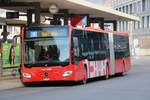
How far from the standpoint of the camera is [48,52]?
20047 mm

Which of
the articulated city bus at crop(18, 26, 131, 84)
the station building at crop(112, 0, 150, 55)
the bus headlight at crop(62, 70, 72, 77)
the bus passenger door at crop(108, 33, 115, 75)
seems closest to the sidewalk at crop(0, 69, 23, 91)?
the articulated city bus at crop(18, 26, 131, 84)

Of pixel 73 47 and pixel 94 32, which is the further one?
pixel 94 32

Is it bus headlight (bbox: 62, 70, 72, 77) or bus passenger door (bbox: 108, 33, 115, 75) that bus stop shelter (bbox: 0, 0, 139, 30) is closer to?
bus passenger door (bbox: 108, 33, 115, 75)

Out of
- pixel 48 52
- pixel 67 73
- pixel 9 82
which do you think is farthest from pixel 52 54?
pixel 9 82

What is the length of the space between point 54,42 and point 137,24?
9026cm

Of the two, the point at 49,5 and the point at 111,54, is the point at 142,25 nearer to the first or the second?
the point at 49,5

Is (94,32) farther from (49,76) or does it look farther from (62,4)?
(62,4)

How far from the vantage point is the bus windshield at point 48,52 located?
2000cm

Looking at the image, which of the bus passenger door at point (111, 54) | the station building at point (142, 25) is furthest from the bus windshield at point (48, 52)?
the station building at point (142, 25)

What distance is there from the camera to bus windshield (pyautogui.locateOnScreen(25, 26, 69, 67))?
787 inches

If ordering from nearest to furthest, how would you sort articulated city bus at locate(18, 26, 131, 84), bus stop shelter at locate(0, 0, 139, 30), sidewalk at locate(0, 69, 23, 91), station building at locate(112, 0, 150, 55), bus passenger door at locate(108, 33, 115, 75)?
1. articulated city bus at locate(18, 26, 131, 84)
2. sidewalk at locate(0, 69, 23, 91)
3. bus passenger door at locate(108, 33, 115, 75)
4. bus stop shelter at locate(0, 0, 139, 30)
5. station building at locate(112, 0, 150, 55)

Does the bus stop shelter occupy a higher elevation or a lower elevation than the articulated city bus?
higher

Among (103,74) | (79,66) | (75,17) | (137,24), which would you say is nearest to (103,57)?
(103,74)

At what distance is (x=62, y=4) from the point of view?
30719 millimetres
